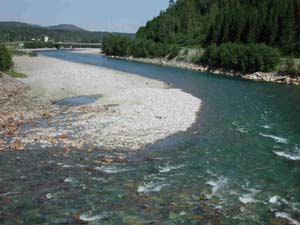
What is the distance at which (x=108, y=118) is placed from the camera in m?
33.3

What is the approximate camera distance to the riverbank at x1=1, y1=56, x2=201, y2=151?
1038 inches

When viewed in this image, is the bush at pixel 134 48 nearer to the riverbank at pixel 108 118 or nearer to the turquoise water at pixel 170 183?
the riverbank at pixel 108 118

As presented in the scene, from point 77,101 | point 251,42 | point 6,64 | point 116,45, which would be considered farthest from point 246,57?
point 116,45

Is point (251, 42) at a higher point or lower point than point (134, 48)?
higher

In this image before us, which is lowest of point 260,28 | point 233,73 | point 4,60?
point 233,73

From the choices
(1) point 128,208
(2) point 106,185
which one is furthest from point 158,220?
(2) point 106,185

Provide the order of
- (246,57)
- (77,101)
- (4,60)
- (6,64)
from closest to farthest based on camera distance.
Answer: (77,101), (4,60), (6,64), (246,57)

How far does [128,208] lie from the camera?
16.1 meters

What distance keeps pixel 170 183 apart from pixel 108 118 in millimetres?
15272

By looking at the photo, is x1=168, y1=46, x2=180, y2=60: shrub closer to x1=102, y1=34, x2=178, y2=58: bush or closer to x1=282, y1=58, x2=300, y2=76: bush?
x1=102, y1=34, x2=178, y2=58: bush

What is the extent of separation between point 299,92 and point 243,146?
3491 centimetres

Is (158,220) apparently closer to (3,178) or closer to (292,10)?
(3,178)

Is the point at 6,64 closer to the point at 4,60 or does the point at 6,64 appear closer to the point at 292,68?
the point at 4,60

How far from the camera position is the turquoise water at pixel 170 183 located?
1555cm
